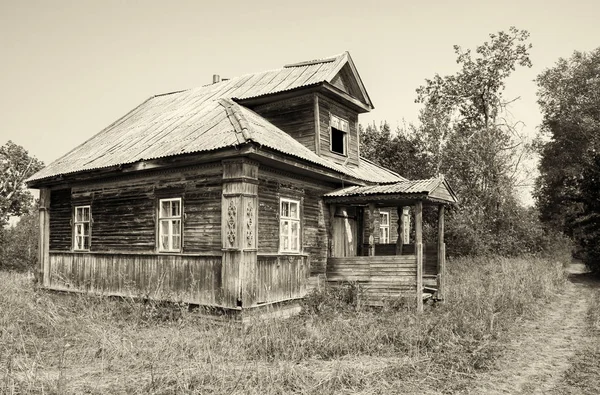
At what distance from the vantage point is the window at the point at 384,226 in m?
18.4

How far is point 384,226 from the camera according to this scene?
1862 cm

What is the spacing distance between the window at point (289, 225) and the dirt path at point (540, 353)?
212 inches

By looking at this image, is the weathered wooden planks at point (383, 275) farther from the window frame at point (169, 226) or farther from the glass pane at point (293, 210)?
the window frame at point (169, 226)

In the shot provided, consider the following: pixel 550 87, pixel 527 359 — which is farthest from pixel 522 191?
pixel 527 359

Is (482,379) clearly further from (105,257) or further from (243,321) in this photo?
(105,257)

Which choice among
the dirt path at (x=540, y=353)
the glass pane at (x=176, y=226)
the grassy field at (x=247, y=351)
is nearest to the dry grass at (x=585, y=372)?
the dirt path at (x=540, y=353)

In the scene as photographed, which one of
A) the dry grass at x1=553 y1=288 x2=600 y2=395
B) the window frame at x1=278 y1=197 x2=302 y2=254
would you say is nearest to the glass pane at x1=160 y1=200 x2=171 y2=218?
the window frame at x1=278 y1=197 x2=302 y2=254

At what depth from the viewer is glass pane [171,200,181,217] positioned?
11242mm

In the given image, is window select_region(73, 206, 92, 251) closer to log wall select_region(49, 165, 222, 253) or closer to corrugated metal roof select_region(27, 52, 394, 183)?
log wall select_region(49, 165, 222, 253)

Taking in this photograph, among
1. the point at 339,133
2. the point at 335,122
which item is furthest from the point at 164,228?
the point at 339,133

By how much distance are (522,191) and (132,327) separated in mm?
26409

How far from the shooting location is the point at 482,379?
20.8 ft

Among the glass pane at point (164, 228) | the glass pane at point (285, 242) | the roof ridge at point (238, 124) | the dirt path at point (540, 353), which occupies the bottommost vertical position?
the dirt path at point (540, 353)

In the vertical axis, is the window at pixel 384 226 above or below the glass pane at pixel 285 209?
below
